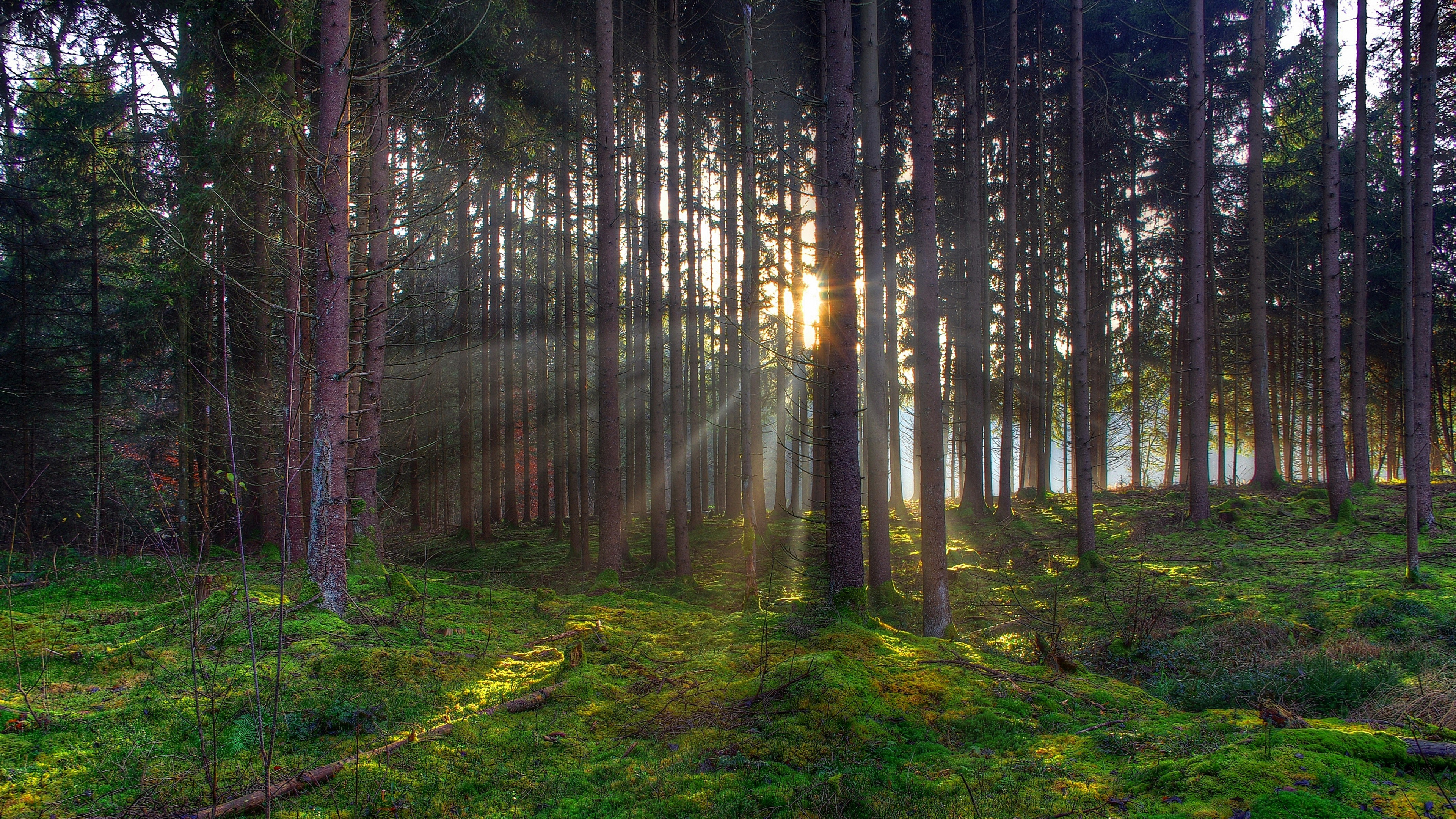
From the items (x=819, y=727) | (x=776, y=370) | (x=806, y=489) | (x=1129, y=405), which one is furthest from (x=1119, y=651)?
(x=806, y=489)

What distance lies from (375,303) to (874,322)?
8.09 m

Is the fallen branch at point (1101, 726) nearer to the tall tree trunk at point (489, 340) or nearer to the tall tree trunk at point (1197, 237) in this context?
the tall tree trunk at point (1197, 237)

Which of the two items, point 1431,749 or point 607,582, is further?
point 607,582

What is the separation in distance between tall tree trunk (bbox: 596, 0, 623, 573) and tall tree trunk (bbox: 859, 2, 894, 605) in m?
4.45

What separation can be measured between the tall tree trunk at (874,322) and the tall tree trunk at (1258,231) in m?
11.4

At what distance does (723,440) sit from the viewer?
22469mm

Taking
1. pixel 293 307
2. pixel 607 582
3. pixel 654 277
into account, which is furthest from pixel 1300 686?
pixel 293 307

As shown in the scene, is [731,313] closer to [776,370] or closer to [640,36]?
[776,370]

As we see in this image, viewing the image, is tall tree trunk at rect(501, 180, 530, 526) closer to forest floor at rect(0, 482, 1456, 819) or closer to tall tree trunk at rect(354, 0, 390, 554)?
tall tree trunk at rect(354, 0, 390, 554)

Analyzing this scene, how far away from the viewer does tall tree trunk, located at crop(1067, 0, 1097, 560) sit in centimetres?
1093

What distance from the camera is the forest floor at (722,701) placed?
122 inches

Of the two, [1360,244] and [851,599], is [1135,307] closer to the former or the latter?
[1360,244]

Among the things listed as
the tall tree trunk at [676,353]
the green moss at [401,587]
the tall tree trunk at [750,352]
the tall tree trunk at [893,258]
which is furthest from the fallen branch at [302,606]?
the tall tree trunk at [893,258]

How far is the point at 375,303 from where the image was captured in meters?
10.3
